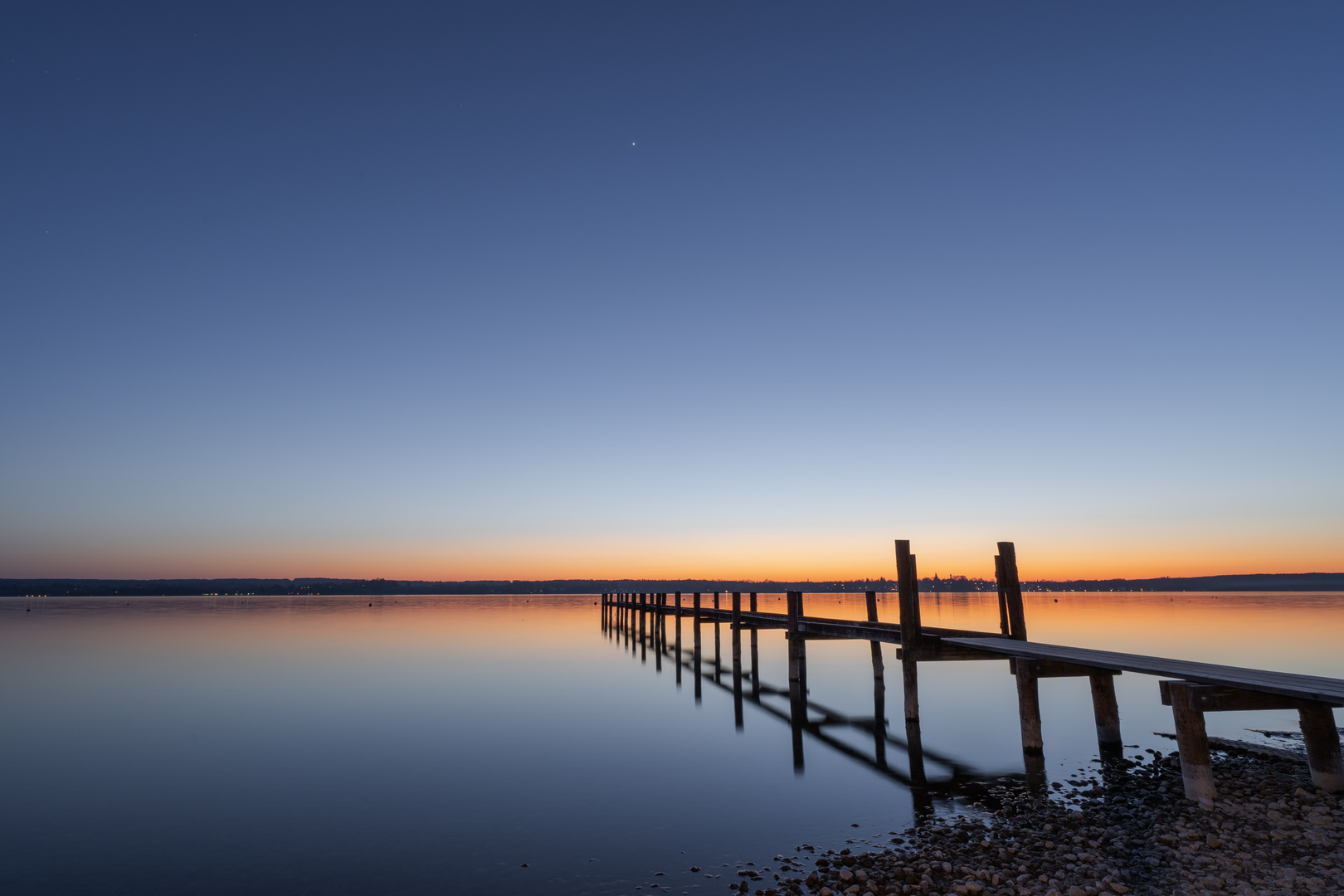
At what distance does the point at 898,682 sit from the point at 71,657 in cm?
4222

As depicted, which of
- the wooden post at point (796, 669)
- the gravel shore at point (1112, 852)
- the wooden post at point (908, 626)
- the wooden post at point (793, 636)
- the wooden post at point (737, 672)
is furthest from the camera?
the wooden post at point (793, 636)

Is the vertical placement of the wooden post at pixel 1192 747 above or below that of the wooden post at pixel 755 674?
above

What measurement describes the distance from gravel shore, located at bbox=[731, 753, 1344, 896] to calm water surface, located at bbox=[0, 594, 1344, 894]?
1.30 meters

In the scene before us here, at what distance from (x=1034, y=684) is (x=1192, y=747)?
4.15 metres

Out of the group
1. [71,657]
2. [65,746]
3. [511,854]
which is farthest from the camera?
[71,657]

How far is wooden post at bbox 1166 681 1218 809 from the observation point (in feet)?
32.1

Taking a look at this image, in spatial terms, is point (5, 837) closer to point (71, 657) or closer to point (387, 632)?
point (71, 657)

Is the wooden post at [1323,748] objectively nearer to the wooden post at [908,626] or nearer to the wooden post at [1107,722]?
the wooden post at [1107,722]

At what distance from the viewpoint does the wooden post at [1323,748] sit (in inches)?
410

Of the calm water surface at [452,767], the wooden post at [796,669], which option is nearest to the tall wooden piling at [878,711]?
the calm water surface at [452,767]

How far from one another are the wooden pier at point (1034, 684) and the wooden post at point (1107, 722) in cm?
2

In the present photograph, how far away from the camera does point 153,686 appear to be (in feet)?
98.3

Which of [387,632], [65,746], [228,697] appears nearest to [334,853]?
[65,746]

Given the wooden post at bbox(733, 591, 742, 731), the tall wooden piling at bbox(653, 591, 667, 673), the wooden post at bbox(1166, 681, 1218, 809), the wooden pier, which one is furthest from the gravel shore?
the tall wooden piling at bbox(653, 591, 667, 673)
